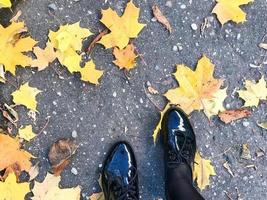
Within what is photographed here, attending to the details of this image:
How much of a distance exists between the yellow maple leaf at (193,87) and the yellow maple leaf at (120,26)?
31 cm

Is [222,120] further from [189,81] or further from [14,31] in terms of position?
[14,31]

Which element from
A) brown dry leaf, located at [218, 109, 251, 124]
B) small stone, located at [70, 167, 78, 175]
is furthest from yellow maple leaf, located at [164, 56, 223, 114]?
small stone, located at [70, 167, 78, 175]

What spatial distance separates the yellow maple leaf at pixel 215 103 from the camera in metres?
2.83

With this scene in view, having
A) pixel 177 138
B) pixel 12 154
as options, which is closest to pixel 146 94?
pixel 177 138

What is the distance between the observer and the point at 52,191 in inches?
Result: 107

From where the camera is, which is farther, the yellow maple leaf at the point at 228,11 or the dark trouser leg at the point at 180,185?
the yellow maple leaf at the point at 228,11

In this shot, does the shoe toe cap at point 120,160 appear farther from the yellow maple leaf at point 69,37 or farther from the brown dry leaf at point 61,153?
the yellow maple leaf at point 69,37

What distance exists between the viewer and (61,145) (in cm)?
276

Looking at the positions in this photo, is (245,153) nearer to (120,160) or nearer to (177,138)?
(177,138)

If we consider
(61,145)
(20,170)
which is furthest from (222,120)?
(20,170)

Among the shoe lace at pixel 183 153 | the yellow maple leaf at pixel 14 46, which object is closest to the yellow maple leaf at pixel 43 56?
the yellow maple leaf at pixel 14 46

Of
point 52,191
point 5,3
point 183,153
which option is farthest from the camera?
point 183,153

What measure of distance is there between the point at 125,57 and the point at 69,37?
298 millimetres

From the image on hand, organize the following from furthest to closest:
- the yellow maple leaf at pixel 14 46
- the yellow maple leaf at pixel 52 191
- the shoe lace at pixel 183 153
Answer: the shoe lace at pixel 183 153
the yellow maple leaf at pixel 52 191
the yellow maple leaf at pixel 14 46
